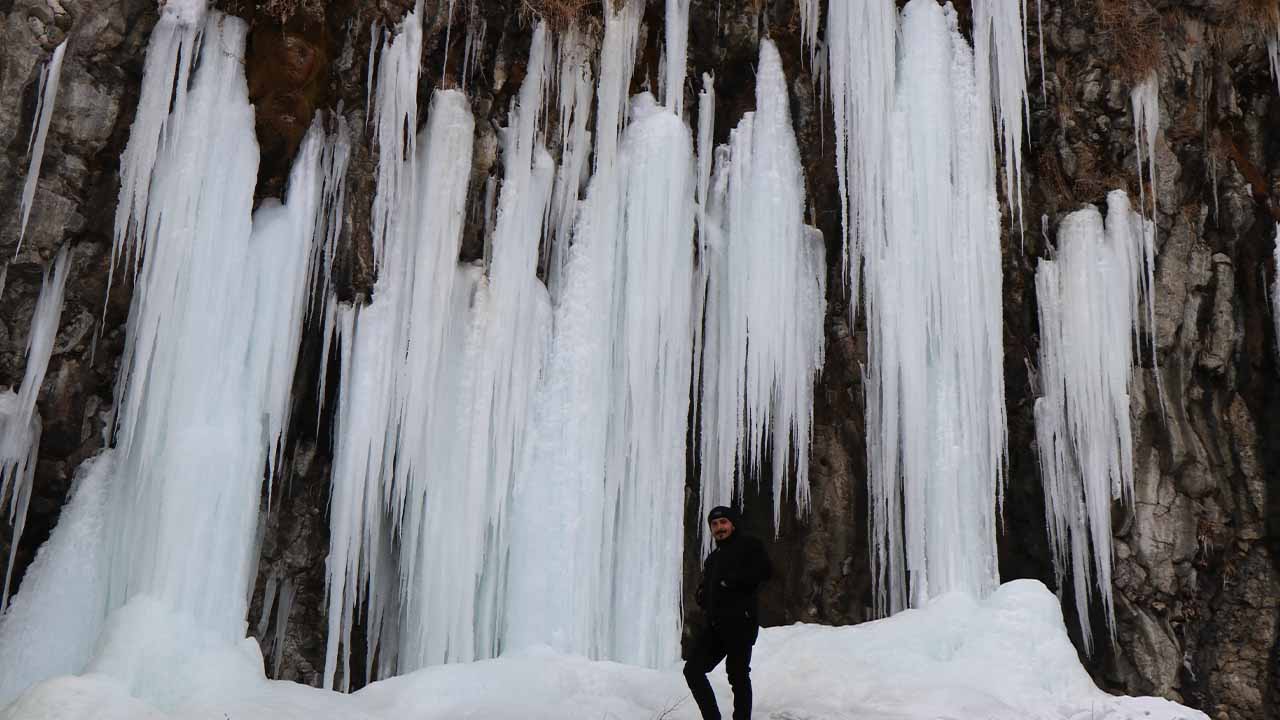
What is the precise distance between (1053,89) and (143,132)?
8447mm

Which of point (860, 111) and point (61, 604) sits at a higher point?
point (860, 111)

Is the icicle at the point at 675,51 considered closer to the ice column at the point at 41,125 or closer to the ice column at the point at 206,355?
the ice column at the point at 206,355

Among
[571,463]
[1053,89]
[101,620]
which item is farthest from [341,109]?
[1053,89]

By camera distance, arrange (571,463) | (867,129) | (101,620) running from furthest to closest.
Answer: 1. (867,129)
2. (571,463)
3. (101,620)

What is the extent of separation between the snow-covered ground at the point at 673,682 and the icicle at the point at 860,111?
3484mm

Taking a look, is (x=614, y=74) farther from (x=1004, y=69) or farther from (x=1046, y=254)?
(x=1046, y=254)

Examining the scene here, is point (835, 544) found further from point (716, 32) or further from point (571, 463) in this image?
point (716, 32)

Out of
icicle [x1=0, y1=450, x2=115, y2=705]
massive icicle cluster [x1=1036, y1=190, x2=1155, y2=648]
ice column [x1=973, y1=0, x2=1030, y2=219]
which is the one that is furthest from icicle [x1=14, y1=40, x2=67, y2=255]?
massive icicle cluster [x1=1036, y1=190, x2=1155, y2=648]

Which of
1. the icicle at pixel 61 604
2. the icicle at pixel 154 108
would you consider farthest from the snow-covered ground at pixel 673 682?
the icicle at pixel 154 108

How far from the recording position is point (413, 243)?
388 inches

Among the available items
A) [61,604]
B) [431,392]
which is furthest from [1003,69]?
[61,604]

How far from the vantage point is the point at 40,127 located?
8.45m

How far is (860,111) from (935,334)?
2.16m

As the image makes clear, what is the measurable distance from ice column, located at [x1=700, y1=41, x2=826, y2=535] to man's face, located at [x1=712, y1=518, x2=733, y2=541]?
4.60 metres
